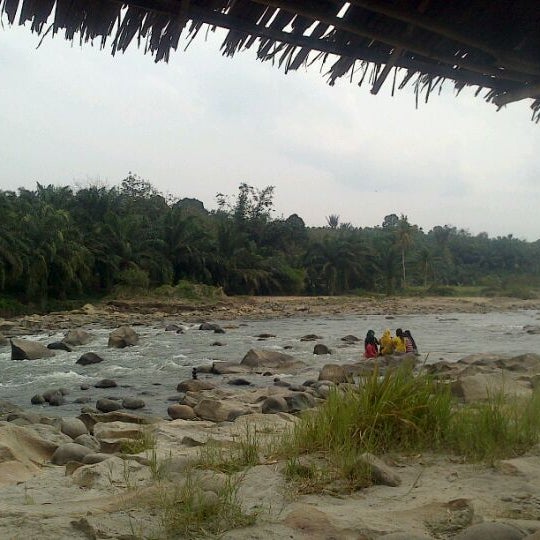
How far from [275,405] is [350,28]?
216 inches

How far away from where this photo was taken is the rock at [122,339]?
1689cm

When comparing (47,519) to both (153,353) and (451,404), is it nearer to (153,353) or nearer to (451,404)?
(451,404)

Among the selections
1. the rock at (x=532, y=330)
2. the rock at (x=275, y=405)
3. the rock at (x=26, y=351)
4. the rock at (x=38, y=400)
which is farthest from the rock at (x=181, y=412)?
the rock at (x=532, y=330)

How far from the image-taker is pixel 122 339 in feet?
56.0

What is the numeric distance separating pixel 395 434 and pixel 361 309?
104ft

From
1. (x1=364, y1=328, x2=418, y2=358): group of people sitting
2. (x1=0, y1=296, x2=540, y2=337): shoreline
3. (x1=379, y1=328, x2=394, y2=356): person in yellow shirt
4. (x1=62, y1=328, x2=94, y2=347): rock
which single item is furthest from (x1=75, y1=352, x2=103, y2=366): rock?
(x1=0, y1=296, x2=540, y2=337): shoreline

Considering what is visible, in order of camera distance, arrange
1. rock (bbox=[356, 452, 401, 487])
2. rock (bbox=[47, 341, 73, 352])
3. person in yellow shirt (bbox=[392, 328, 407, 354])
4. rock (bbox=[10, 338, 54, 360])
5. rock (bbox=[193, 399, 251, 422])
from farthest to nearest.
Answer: rock (bbox=[47, 341, 73, 352])
rock (bbox=[10, 338, 54, 360])
person in yellow shirt (bbox=[392, 328, 407, 354])
rock (bbox=[193, 399, 251, 422])
rock (bbox=[356, 452, 401, 487])

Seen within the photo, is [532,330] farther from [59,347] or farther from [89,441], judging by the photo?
[89,441]

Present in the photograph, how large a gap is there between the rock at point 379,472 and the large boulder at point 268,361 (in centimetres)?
928

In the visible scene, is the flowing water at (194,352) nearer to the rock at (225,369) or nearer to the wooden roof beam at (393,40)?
the rock at (225,369)

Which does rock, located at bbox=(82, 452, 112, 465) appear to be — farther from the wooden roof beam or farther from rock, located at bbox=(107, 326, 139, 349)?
rock, located at bbox=(107, 326, 139, 349)

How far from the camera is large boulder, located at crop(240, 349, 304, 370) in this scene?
41.4 feet

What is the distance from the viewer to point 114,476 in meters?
3.49

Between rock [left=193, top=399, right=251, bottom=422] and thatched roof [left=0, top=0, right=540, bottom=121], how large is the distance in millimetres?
4910
